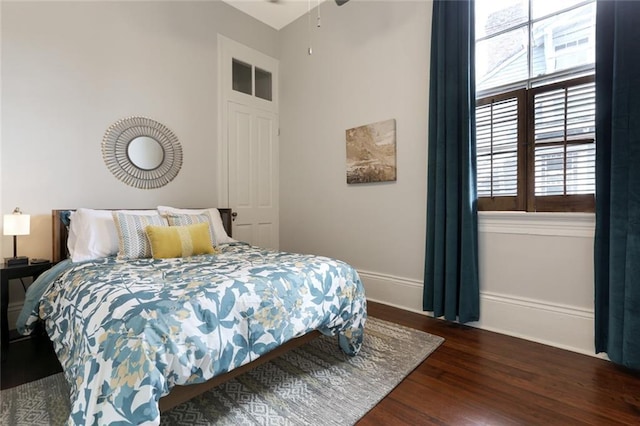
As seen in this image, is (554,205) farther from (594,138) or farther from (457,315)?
(457,315)

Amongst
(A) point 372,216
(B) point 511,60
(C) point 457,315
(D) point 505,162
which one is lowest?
(C) point 457,315

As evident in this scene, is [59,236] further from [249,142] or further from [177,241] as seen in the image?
[249,142]

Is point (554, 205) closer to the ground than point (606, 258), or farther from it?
farther from it

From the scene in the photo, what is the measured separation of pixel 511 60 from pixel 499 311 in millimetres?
1962

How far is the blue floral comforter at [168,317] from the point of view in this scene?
1062 millimetres

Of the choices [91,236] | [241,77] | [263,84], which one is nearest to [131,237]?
[91,236]

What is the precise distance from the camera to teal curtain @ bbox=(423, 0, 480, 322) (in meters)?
2.45

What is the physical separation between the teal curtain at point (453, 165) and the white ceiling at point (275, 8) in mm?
1703

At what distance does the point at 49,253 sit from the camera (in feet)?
8.27

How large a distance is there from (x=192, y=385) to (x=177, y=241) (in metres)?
1.18

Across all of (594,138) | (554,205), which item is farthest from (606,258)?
(594,138)

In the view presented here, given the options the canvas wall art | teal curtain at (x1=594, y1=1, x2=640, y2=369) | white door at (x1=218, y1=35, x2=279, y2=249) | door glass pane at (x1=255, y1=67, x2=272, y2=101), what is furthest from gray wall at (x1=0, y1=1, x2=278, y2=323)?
teal curtain at (x1=594, y1=1, x2=640, y2=369)

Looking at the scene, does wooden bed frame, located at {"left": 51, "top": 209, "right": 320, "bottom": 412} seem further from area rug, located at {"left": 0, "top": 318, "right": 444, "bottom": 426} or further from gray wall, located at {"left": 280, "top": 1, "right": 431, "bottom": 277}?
gray wall, located at {"left": 280, "top": 1, "right": 431, "bottom": 277}

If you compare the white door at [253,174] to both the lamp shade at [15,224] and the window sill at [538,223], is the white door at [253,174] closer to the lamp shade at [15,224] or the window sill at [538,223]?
the lamp shade at [15,224]
